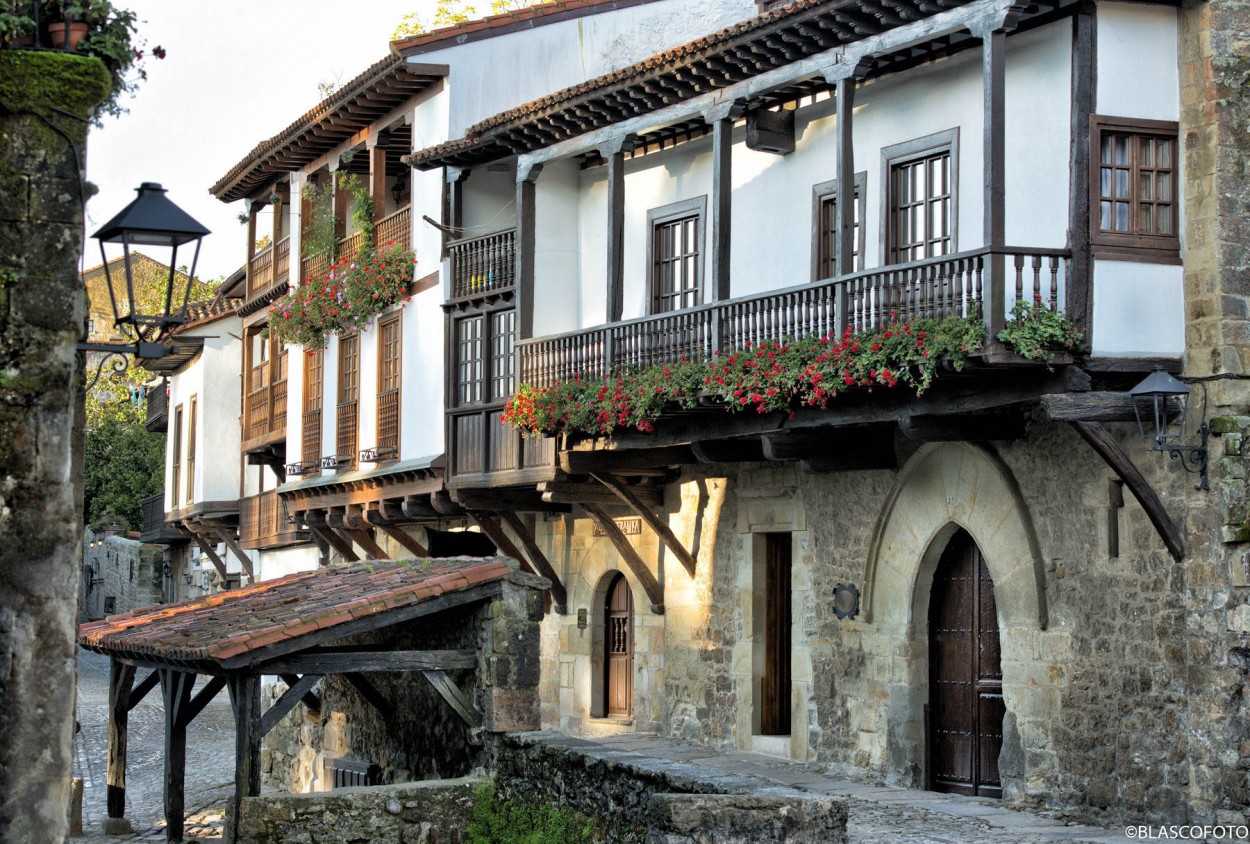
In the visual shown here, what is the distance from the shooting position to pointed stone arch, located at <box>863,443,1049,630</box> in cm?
1392

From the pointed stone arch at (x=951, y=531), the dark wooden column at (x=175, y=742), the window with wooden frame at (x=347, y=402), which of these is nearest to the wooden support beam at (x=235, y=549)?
the window with wooden frame at (x=347, y=402)

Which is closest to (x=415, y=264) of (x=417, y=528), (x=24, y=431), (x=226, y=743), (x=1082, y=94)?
(x=417, y=528)

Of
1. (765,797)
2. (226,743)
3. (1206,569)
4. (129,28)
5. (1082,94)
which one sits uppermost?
(1082,94)

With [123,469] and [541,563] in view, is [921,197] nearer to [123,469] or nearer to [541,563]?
[541,563]

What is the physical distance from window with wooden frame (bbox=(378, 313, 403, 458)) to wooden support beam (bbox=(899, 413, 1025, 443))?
9517 millimetres

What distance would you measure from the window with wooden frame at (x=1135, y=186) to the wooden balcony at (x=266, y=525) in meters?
16.8

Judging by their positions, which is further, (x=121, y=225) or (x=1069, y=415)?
(x=1069, y=415)

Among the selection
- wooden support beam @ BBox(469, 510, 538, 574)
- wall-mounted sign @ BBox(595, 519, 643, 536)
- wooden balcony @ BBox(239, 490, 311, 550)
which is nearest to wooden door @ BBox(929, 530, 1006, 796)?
wall-mounted sign @ BBox(595, 519, 643, 536)

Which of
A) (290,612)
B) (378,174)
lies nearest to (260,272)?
(378,174)

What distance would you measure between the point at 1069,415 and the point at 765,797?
155 inches

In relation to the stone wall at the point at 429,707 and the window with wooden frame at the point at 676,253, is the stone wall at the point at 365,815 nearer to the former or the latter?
the stone wall at the point at 429,707

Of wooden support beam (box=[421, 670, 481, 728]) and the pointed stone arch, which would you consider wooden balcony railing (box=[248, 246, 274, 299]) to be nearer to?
the pointed stone arch

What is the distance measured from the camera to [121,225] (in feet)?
24.8

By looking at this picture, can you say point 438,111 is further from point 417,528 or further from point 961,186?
point 961,186
